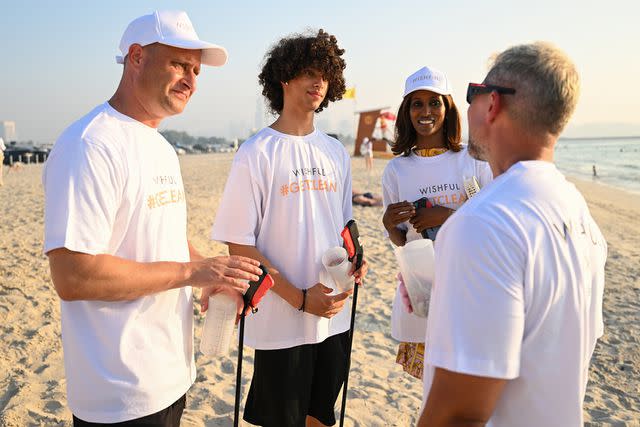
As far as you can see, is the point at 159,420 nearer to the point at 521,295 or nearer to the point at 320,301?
the point at 320,301

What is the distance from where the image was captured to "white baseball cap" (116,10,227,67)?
205 centimetres

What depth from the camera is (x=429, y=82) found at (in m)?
3.13

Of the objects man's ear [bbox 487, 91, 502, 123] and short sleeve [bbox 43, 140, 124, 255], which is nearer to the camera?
man's ear [bbox 487, 91, 502, 123]

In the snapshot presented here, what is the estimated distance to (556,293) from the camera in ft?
4.12

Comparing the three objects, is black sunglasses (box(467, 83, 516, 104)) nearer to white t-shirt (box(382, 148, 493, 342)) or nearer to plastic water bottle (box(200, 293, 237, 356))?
plastic water bottle (box(200, 293, 237, 356))

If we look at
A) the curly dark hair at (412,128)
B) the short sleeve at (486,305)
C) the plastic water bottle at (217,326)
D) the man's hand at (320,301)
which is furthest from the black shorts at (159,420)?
the curly dark hair at (412,128)

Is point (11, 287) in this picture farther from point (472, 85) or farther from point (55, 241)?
point (472, 85)

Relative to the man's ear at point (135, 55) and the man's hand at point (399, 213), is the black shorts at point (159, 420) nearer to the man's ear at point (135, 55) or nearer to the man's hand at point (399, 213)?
the man's ear at point (135, 55)

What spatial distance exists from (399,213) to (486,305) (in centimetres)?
176

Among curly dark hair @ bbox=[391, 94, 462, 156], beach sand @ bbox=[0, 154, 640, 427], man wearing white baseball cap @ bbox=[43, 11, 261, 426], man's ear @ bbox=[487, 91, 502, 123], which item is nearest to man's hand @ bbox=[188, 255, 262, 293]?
man wearing white baseball cap @ bbox=[43, 11, 261, 426]

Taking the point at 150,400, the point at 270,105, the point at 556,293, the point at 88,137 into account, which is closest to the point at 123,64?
the point at 88,137

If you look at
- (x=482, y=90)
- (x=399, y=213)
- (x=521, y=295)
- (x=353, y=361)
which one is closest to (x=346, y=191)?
(x=399, y=213)

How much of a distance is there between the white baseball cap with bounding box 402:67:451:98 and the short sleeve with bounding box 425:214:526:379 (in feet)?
6.80

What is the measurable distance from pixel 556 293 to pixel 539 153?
1.33 feet
